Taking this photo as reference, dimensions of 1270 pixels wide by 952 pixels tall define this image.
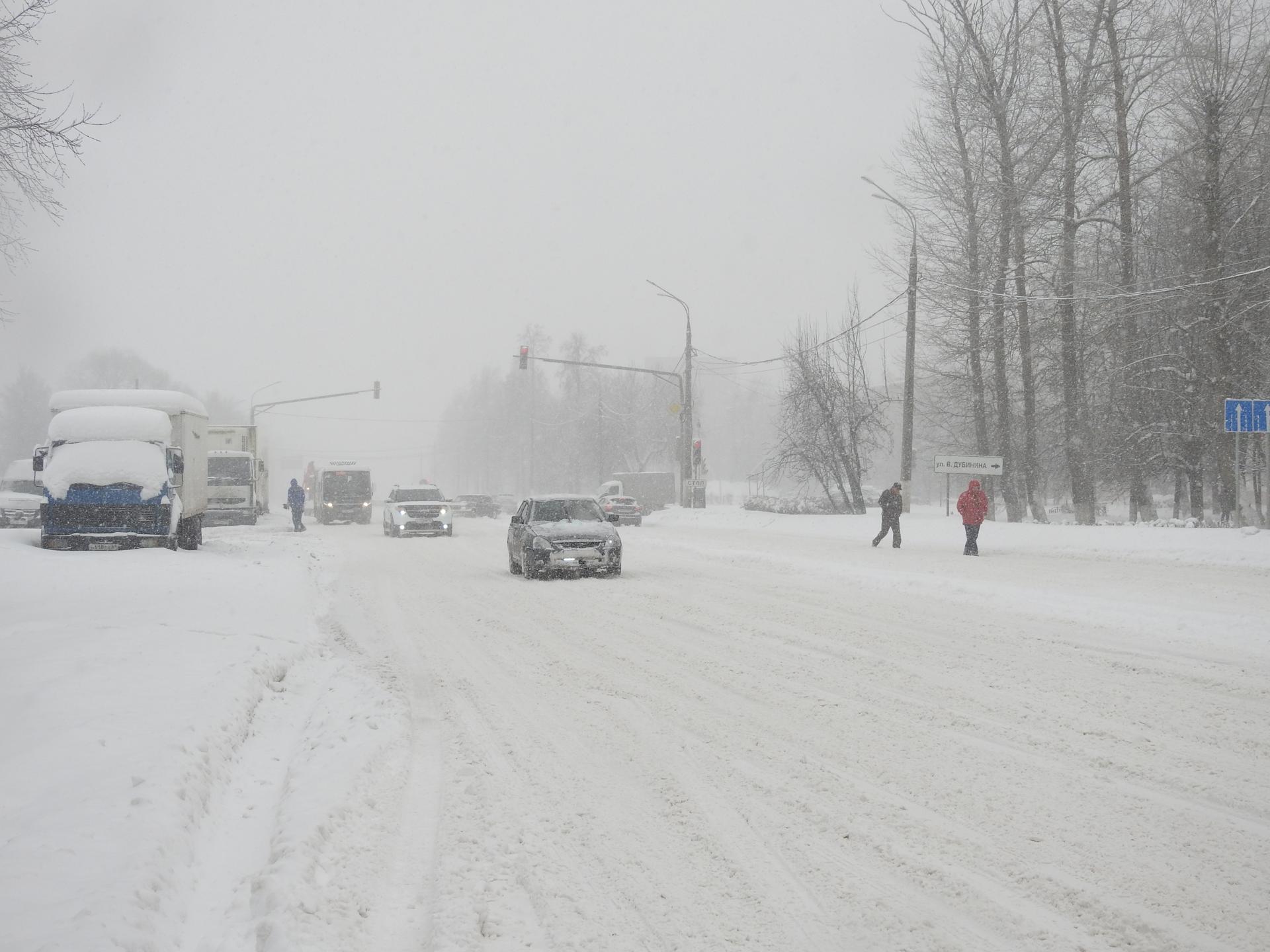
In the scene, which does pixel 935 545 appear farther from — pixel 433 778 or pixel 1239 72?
pixel 433 778

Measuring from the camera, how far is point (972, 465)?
28641 mm

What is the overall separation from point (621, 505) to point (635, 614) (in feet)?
97.6

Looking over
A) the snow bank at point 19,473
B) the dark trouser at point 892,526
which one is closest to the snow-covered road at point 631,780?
the dark trouser at point 892,526

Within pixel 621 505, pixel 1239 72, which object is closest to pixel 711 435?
A: pixel 621 505

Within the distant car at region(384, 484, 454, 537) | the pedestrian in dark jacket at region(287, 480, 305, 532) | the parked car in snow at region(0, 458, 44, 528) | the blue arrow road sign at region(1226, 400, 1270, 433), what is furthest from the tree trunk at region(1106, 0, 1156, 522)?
the parked car in snow at region(0, 458, 44, 528)

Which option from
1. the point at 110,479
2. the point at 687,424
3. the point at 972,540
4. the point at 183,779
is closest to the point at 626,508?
the point at 687,424

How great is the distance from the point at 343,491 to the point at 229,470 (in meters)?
8.88

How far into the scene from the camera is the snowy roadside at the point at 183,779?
3.60 meters

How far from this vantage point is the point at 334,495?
144ft

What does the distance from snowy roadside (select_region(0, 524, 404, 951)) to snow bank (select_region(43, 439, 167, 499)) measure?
8.89 meters

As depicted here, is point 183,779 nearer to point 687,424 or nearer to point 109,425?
point 109,425

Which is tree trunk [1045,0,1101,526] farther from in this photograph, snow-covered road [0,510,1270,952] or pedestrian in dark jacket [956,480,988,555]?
snow-covered road [0,510,1270,952]

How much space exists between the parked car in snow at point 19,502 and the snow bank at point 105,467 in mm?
15071

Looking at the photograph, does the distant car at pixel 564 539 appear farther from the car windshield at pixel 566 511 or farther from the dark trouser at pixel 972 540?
the dark trouser at pixel 972 540
